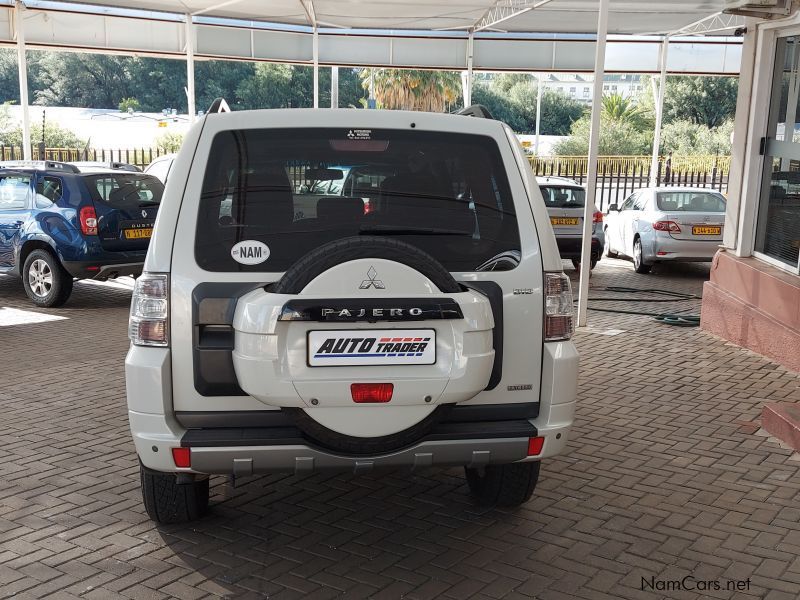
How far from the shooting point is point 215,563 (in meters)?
4.06

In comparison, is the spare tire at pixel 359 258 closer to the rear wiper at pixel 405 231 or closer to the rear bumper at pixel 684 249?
the rear wiper at pixel 405 231

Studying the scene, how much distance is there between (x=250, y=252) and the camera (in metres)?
3.76

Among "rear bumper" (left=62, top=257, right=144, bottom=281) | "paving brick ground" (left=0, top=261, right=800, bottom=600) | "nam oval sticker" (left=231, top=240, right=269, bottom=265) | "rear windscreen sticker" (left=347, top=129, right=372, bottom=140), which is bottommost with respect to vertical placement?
"paving brick ground" (left=0, top=261, right=800, bottom=600)

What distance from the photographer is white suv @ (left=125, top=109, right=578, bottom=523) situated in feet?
11.7

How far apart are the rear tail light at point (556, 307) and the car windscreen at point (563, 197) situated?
1072 centimetres

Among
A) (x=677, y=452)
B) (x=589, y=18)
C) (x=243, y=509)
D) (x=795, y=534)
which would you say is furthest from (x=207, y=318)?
(x=589, y=18)

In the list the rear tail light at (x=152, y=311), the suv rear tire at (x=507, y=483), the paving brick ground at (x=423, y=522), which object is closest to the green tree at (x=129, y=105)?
the paving brick ground at (x=423, y=522)

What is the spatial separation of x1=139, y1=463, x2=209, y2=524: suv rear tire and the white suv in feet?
0.55

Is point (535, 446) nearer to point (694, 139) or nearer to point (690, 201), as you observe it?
point (690, 201)

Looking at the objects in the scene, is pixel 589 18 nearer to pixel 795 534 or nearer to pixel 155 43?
pixel 155 43

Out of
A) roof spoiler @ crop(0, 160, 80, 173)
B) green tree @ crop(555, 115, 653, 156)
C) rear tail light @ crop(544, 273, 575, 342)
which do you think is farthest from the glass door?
green tree @ crop(555, 115, 653, 156)

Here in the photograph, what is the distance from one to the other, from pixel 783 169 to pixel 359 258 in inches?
275

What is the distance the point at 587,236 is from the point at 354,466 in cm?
683

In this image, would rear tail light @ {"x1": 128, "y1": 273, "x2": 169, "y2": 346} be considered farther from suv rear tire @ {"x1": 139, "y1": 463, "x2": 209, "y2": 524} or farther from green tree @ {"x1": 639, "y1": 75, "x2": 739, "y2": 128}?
green tree @ {"x1": 639, "y1": 75, "x2": 739, "y2": 128}
